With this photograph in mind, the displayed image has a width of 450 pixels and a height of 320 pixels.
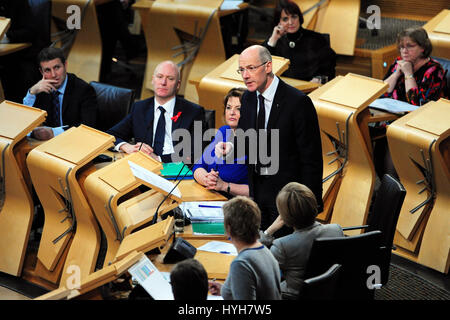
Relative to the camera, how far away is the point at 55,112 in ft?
16.1

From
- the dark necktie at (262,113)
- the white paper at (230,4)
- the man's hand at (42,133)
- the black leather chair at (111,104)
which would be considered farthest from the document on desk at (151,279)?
the white paper at (230,4)

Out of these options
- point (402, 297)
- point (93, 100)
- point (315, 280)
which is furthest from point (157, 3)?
point (315, 280)

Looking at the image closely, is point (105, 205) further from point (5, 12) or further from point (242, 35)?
point (242, 35)

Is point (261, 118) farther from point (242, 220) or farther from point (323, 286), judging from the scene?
point (323, 286)

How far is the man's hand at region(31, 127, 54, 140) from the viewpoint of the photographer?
452cm

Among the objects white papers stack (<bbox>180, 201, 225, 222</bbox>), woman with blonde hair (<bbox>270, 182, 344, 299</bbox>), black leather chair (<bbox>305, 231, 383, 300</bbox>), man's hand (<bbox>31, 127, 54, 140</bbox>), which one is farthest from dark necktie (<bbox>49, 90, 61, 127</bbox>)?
black leather chair (<bbox>305, 231, 383, 300</bbox>)

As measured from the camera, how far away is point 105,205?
145 inches

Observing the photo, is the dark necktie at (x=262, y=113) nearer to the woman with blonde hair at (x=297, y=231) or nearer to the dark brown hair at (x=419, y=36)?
the woman with blonde hair at (x=297, y=231)

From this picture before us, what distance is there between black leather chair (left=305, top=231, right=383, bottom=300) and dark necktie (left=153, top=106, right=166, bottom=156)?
1.97 metres

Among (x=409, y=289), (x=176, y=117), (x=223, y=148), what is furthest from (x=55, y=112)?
(x=409, y=289)

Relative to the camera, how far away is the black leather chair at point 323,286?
253 cm

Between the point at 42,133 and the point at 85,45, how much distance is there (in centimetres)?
315

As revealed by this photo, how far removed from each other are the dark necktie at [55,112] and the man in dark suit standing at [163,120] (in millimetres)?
507

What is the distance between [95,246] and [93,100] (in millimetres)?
1292
